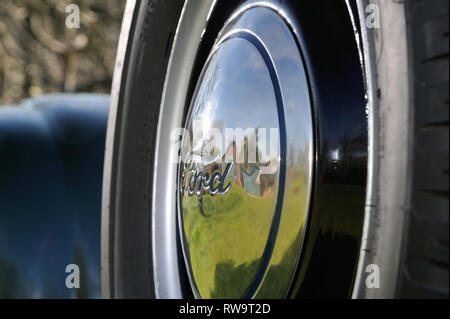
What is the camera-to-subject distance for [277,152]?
74 centimetres

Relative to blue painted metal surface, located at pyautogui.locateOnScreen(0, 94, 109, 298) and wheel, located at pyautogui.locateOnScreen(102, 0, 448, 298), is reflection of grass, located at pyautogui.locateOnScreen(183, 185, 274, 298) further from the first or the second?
blue painted metal surface, located at pyautogui.locateOnScreen(0, 94, 109, 298)

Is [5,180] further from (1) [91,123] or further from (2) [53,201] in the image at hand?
(1) [91,123]

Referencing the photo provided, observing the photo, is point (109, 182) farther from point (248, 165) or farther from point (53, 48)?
point (53, 48)

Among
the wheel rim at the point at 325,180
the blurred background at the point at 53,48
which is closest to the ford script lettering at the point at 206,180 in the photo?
the wheel rim at the point at 325,180

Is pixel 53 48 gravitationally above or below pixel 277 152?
above

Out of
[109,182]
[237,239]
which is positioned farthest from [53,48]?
[237,239]

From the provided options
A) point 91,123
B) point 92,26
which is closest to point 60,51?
point 92,26

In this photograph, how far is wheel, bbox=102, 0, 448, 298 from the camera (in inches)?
18.7

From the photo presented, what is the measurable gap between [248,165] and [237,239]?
14 centimetres

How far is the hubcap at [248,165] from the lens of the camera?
0.71 metres

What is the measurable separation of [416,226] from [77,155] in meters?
1.01

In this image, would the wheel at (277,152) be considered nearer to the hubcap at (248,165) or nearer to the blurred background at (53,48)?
the hubcap at (248,165)

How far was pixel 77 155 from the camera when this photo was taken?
1.28 meters

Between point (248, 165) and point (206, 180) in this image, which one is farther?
point (206, 180)
